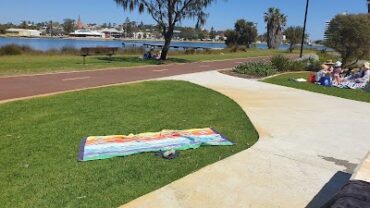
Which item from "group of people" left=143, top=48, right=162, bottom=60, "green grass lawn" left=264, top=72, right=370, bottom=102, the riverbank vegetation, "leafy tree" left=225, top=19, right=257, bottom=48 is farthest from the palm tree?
"green grass lawn" left=264, top=72, right=370, bottom=102

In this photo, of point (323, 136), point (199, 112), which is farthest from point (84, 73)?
point (323, 136)

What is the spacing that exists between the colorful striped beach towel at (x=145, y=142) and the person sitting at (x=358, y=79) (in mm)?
11671

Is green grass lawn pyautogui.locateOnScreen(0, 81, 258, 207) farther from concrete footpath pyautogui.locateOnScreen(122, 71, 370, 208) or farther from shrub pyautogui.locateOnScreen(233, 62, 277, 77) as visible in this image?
shrub pyautogui.locateOnScreen(233, 62, 277, 77)

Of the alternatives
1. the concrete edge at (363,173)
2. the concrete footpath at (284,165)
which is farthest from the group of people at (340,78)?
the concrete edge at (363,173)

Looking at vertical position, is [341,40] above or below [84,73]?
above

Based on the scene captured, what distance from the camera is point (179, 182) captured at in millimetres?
5219

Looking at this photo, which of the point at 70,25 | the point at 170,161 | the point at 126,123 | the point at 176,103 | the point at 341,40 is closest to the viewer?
the point at 170,161

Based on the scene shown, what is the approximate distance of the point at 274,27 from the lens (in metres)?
79.9

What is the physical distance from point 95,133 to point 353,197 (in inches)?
201

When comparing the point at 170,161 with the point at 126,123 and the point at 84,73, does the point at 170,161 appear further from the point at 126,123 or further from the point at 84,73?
the point at 84,73

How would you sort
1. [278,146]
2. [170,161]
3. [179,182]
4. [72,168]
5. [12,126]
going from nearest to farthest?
[179,182] < [72,168] < [170,161] < [278,146] < [12,126]

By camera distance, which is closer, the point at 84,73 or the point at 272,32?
the point at 84,73

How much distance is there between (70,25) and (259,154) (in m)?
182

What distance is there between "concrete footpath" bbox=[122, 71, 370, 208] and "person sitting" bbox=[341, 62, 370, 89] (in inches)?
252
